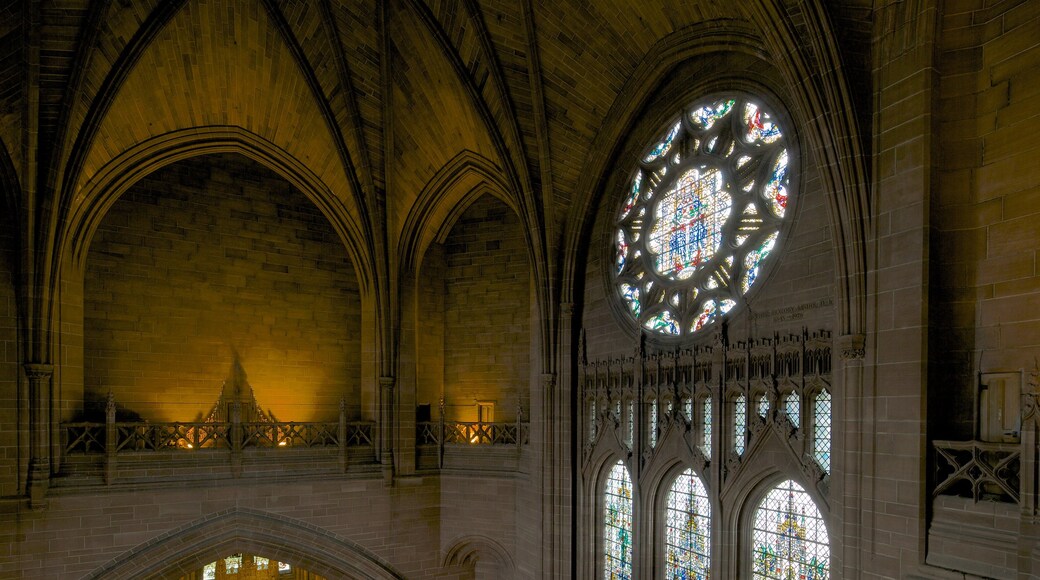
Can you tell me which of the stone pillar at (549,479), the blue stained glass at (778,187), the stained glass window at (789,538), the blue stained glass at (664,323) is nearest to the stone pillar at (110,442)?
the stone pillar at (549,479)

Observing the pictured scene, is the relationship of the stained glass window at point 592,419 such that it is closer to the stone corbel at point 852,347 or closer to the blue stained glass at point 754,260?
the blue stained glass at point 754,260

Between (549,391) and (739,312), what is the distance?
14.0 ft

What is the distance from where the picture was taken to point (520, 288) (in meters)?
15.6

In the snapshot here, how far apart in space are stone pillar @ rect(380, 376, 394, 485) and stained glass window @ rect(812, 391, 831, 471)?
8.24 metres

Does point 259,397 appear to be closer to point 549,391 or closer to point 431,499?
point 431,499

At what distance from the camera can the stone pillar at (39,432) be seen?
1140 cm

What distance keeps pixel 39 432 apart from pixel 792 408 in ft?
35.4

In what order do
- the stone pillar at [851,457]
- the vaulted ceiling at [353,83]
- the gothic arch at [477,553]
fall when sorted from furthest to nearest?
the gothic arch at [477,553]
the vaulted ceiling at [353,83]
the stone pillar at [851,457]

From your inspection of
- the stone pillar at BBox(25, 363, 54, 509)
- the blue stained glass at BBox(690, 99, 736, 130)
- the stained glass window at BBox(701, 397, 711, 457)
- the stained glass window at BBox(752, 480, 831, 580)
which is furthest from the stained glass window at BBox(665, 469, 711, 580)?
the stone pillar at BBox(25, 363, 54, 509)

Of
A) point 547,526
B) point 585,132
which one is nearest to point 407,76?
point 585,132

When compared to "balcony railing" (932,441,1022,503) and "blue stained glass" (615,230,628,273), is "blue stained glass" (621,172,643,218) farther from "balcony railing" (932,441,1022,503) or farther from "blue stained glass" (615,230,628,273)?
"balcony railing" (932,441,1022,503)

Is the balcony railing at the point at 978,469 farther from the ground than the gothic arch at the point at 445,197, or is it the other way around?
the gothic arch at the point at 445,197

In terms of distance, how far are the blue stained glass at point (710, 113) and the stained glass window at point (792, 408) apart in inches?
154

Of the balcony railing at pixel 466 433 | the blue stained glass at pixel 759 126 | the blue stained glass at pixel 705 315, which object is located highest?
the blue stained glass at pixel 759 126
